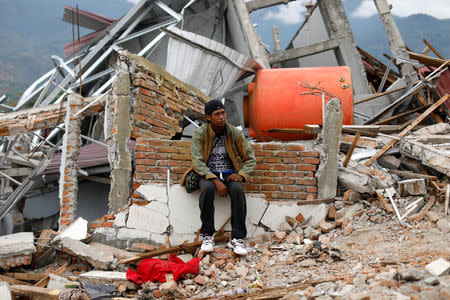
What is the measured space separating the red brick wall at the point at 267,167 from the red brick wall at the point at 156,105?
1.21 ft

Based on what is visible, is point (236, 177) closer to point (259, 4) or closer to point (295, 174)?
point (295, 174)

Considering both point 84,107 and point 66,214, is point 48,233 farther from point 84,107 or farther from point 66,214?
point 84,107

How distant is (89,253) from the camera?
151 inches

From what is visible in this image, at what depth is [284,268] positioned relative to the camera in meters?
3.32

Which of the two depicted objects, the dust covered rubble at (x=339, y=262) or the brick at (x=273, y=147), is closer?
the dust covered rubble at (x=339, y=262)

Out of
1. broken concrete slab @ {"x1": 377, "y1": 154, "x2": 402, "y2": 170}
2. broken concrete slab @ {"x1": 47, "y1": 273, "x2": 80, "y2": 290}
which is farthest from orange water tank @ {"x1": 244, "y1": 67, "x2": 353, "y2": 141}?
broken concrete slab @ {"x1": 47, "y1": 273, "x2": 80, "y2": 290}

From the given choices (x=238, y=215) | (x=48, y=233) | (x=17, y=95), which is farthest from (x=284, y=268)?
(x=17, y=95)

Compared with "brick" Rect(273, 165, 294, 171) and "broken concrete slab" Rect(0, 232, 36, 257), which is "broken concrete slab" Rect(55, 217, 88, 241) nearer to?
"broken concrete slab" Rect(0, 232, 36, 257)

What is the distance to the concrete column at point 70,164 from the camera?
196 inches

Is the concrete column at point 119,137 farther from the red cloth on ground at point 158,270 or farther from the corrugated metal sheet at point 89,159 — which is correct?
the corrugated metal sheet at point 89,159

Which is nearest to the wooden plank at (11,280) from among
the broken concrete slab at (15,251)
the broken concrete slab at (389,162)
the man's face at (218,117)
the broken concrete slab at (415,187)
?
the broken concrete slab at (15,251)

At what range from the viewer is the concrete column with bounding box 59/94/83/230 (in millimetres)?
4973

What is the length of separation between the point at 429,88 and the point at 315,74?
3196mm

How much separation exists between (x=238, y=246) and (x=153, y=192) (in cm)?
124
